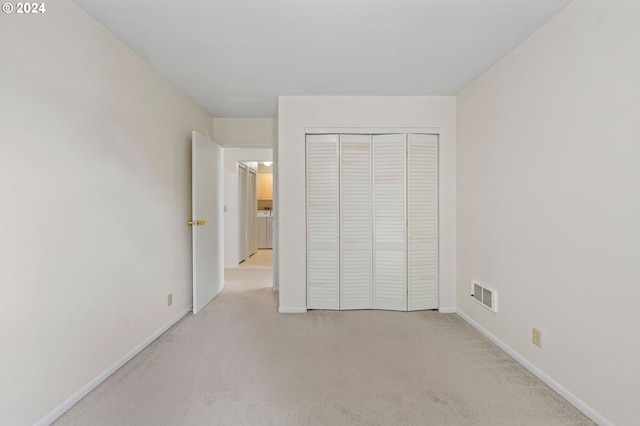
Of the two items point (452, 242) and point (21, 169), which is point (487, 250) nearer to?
point (452, 242)

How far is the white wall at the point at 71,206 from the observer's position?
153 cm

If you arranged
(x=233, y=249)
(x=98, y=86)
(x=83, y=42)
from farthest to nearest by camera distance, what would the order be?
1. (x=233, y=249)
2. (x=98, y=86)
3. (x=83, y=42)

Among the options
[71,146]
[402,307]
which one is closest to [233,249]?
[402,307]

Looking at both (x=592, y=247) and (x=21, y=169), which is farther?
(x=592, y=247)

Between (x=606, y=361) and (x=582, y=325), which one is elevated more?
(x=582, y=325)

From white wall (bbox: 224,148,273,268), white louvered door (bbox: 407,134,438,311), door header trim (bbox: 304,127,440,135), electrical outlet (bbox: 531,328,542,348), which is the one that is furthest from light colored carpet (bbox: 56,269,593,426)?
white wall (bbox: 224,148,273,268)

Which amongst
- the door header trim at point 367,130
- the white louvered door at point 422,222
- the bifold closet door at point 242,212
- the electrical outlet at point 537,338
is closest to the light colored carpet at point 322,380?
the electrical outlet at point 537,338

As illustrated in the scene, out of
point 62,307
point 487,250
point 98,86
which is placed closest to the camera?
point 62,307

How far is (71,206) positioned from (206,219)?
1.86 metres

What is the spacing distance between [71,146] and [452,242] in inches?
132

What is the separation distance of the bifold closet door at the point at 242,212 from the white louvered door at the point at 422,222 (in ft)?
11.9

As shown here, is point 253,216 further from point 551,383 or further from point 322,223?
point 551,383

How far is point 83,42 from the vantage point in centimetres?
197

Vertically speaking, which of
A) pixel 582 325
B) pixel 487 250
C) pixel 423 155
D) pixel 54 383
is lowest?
pixel 54 383
